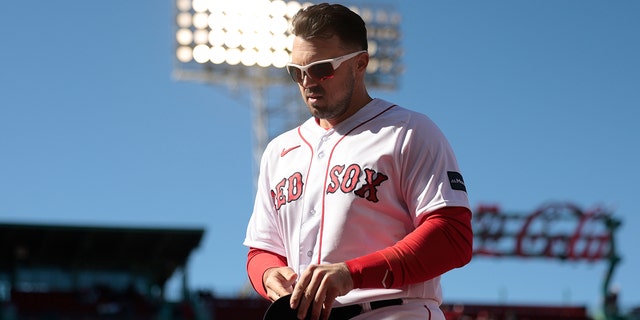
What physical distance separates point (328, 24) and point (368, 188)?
0.49m

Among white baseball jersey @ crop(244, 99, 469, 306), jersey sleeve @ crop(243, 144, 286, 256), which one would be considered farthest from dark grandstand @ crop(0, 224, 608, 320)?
white baseball jersey @ crop(244, 99, 469, 306)

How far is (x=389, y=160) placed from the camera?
287 cm

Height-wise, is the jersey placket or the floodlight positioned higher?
the jersey placket

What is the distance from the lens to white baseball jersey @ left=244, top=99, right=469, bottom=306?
2.84 metres

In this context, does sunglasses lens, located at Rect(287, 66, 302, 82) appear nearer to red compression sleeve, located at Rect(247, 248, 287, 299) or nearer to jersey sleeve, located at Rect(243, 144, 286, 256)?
jersey sleeve, located at Rect(243, 144, 286, 256)

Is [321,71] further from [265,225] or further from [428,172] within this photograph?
[265,225]

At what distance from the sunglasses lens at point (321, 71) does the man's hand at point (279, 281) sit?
563mm

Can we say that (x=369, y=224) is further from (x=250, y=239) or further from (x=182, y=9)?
(x=182, y=9)

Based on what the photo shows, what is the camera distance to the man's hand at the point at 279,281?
9.29 ft

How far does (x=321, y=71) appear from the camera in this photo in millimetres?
2912

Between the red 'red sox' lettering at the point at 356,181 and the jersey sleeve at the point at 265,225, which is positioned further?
the jersey sleeve at the point at 265,225

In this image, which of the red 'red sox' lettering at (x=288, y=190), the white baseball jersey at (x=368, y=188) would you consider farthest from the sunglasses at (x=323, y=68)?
the red 'red sox' lettering at (x=288, y=190)

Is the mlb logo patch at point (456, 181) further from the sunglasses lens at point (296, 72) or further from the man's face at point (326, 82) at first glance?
the sunglasses lens at point (296, 72)

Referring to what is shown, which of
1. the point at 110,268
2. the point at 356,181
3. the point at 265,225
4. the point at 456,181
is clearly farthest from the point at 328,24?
the point at 110,268
